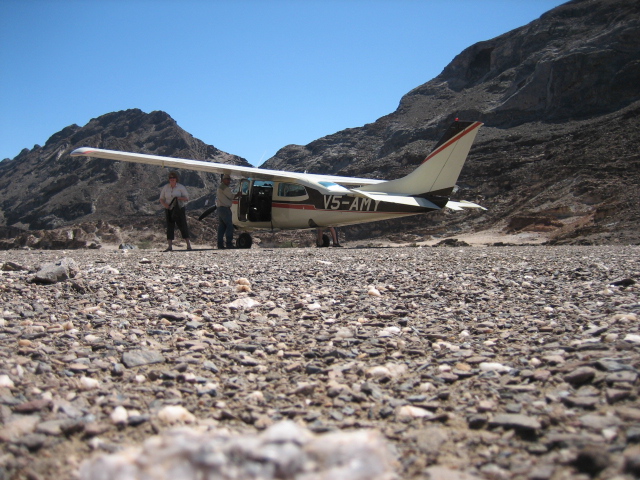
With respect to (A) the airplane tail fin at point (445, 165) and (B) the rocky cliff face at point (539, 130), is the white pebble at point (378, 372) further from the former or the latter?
(B) the rocky cliff face at point (539, 130)

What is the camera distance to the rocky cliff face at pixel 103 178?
5350 cm

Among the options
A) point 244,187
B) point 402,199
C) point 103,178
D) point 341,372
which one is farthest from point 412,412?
point 103,178

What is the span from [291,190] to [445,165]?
5153 mm

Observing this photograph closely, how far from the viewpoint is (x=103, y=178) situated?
58781 millimetres

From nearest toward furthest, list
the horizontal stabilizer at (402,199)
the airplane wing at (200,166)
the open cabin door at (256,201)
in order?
the horizontal stabilizer at (402,199) < the airplane wing at (200,166) < the open cabin door at (256,201)

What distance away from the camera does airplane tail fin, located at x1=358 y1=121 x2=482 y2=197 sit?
47.5 feet

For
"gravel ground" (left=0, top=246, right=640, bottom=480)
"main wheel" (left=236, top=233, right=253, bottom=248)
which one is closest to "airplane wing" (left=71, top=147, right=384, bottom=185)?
"main wheel" (left=236, top=233, right=253, bottom=248)

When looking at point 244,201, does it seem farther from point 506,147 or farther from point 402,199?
point 506,147

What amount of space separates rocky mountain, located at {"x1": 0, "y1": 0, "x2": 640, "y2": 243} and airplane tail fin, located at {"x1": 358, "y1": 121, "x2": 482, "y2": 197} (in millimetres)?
5095

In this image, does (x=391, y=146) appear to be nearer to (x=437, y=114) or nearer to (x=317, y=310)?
(x=437, y=114)

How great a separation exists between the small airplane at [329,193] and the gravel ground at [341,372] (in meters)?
9.84

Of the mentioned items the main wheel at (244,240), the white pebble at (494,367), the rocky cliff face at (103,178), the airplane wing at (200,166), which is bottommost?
the white pebble at (494,367)

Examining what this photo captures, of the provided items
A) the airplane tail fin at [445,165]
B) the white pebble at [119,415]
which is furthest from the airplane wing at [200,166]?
the white pebble at [119,415]

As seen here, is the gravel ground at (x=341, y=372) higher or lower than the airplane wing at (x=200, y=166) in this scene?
lower
